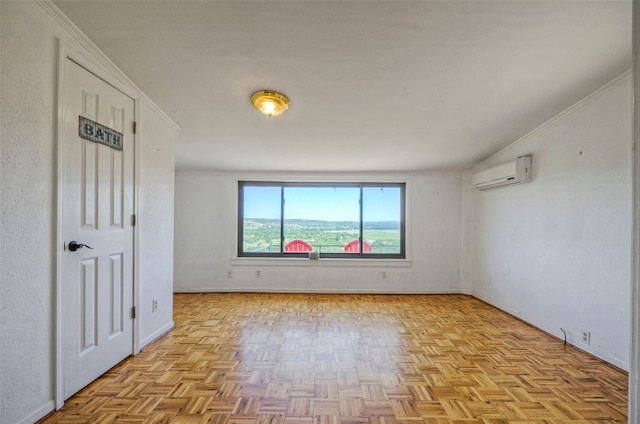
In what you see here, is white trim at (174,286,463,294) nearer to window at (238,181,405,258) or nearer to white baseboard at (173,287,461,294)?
white baseboard at (173,287,461,294)

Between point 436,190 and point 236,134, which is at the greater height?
point 236,134

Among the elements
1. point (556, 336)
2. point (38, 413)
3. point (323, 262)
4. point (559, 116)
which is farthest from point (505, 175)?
point (38, 413)

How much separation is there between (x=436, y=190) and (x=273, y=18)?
12.3 feet

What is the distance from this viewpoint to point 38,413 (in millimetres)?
1596

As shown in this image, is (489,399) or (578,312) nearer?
(489,399)

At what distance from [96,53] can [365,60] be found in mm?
1842

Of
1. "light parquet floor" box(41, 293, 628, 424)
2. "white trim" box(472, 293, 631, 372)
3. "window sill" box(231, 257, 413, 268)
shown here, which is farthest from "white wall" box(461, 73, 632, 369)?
"window sill" box(231, 257, 413, 268)

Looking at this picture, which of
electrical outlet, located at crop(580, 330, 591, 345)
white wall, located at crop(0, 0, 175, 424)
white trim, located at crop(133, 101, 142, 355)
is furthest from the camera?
electrical outlet, located at crop(580, 330, 591, 345)

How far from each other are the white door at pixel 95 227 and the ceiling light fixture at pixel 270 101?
1.02m

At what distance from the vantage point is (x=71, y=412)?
1700 mm

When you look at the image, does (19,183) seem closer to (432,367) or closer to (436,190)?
(432,367)

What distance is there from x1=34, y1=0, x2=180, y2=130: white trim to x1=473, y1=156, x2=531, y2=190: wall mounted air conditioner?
12.6 feet

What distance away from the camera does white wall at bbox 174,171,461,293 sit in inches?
183

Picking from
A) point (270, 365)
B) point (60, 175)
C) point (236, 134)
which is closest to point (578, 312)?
point (270, 365)
